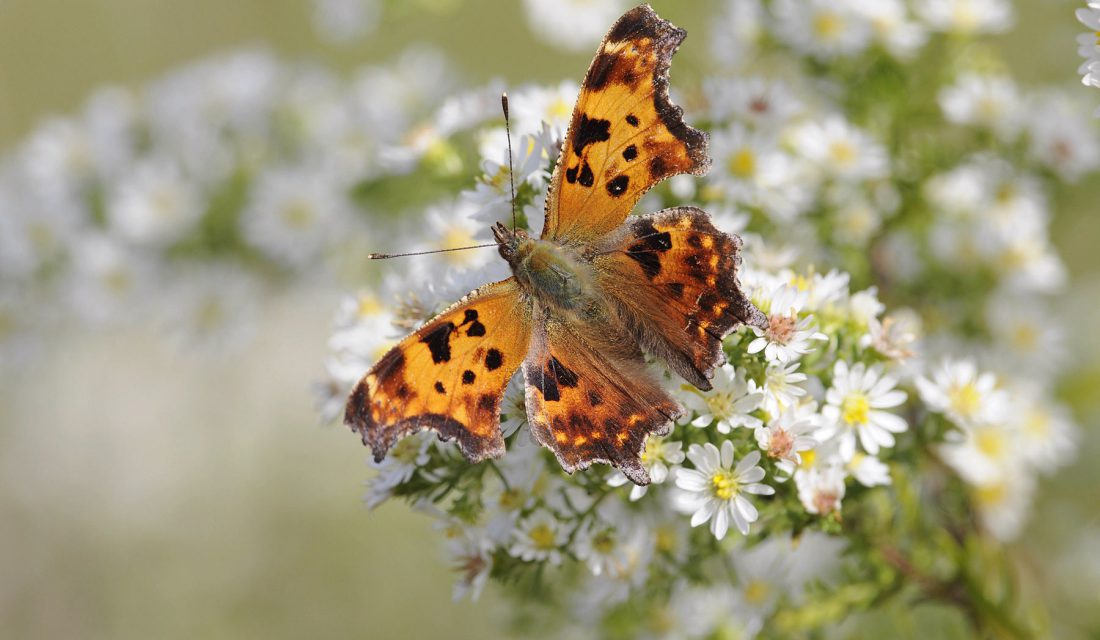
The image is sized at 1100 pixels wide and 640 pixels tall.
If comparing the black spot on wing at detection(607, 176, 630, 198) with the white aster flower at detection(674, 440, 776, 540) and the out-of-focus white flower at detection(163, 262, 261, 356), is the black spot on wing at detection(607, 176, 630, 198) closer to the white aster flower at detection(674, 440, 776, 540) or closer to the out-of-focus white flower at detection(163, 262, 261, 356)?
the white aster flower at detection(674, 440, 776, 540)

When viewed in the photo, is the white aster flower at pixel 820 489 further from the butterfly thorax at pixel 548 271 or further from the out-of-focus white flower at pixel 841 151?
the out-of-focus white flower at pixel 841 151

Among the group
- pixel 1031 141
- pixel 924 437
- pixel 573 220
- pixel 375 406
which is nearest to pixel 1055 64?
pixel 1031 141

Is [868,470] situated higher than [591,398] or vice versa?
[591,398]

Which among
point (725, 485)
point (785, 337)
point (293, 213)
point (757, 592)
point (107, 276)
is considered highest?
point (107, 276)

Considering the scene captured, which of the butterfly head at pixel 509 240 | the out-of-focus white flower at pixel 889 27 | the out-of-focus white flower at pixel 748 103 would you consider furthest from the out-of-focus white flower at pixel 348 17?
the butterfly head at pixel 509 240

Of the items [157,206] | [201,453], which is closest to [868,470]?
[157,206]

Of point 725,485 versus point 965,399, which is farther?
point 965,399

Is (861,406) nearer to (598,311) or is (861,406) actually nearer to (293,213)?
(598,311)
